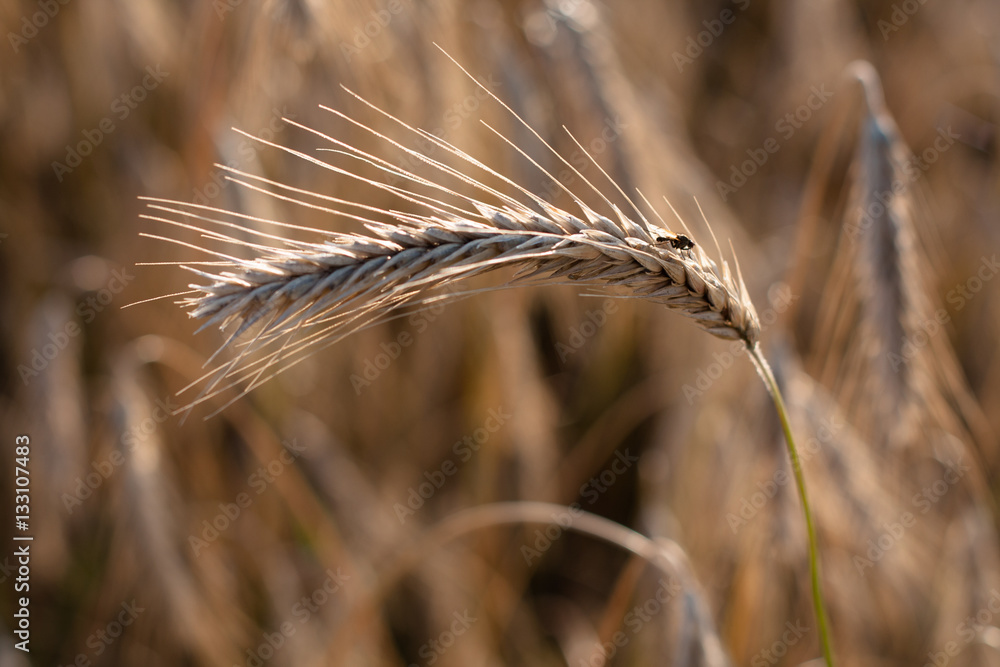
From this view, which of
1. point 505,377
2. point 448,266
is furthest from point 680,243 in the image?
point 505,377

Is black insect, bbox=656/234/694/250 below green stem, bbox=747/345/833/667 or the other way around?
the other way around

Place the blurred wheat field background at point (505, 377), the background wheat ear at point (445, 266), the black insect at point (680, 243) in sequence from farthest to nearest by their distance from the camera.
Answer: the blurred wheat field background at point (505, 377) → the black insect at point (680, 243) → the background wheat ear at point (445, 266)

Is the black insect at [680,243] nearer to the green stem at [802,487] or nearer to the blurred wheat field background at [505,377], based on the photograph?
the green stem at [802,487]

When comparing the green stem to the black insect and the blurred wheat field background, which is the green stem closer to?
the black insect

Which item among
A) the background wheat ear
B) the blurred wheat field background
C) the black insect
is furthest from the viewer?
the blurred wheat field background

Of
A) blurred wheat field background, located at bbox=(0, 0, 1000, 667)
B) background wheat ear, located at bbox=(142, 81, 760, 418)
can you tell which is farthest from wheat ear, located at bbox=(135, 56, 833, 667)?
blurred wheat field background, located at bbox=(0, 0, 1000, 667)

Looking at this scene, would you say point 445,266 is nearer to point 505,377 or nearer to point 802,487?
point 802,487

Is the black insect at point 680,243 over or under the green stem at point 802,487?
over

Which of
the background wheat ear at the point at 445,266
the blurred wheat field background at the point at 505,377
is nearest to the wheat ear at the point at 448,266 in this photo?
the background wheat ear at the point at 445,266

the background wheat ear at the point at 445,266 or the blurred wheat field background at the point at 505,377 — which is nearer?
the background wheat ear at the point at 445,266
